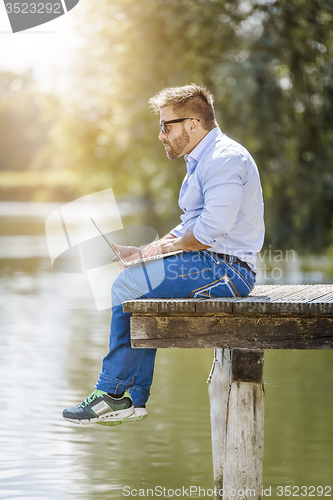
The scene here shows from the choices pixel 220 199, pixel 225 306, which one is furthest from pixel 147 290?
pixel 220 199

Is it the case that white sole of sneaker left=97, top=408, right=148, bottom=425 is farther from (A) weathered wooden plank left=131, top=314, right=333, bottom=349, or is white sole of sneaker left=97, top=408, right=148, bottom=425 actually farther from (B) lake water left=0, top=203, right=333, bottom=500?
(B) lake water left=0, top=203, right=333, bottom=500

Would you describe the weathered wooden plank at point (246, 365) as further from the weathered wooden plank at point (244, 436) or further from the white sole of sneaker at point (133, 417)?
→ the white sole of sneaker at point (133, 417)

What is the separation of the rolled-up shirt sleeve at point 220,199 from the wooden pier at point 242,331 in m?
0.29

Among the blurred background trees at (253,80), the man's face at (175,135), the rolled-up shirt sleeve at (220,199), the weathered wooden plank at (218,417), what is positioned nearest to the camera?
the rolled-up shirt sleeve at (220,199)

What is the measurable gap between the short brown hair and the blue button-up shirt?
3.7 inches

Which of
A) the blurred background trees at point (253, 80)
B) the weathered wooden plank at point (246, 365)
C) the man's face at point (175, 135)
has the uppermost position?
the blurred background trees at point (253, 80)

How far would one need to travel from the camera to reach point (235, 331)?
404cm

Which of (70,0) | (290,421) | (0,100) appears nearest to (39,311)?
(290,421)

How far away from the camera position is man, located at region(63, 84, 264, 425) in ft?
13.4

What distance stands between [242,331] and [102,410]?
2.26ft

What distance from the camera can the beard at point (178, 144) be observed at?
4.33 m

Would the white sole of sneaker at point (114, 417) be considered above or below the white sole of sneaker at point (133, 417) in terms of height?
above

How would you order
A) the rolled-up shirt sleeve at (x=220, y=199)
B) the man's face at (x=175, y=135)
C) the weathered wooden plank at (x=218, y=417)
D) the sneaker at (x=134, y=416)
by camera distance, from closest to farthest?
1. the rolled-up shirt sleeve at (x=220, y=199)
2. the sneaker at (x=134, y=416)
3. the man's face at (x=175, y=135)
4. the weathered wooden plank at (x=218, y=417)

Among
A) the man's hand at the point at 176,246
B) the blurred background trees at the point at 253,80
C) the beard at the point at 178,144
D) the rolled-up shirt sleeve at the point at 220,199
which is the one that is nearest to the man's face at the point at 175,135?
the beard at the point at 178,144
